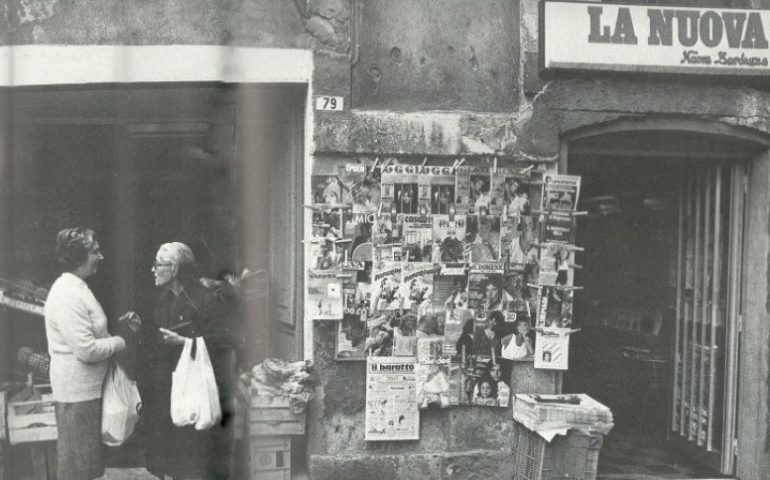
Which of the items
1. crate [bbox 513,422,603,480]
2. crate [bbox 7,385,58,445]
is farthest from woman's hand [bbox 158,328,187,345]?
crate [bbox 513,422,603,480]

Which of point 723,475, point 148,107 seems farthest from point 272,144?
point 723,475

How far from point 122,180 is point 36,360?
1431 millimetres

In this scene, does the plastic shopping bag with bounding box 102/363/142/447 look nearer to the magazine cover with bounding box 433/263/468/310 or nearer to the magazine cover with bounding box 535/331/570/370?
the magazine cover with bounding box 433/263/468/310

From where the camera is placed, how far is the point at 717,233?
6.06 metres

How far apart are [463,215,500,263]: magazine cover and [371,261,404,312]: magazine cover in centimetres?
55

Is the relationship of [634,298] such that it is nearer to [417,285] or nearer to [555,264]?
[555,264]

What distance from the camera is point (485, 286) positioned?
554 centimetres

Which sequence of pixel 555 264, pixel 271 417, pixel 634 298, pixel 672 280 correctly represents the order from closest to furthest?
pixel 271 417 → pixel 555 264 → pixel 672 280 → pixel 634 298

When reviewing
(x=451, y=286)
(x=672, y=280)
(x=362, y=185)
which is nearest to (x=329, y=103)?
(x=362, y=185)

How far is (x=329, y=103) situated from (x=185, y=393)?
230 cm

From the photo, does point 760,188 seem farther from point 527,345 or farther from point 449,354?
point 449,354

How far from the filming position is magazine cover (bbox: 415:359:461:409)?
5.49 m

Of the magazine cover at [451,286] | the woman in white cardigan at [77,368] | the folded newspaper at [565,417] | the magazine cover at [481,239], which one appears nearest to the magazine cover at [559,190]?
the magazine cover at [481,239]

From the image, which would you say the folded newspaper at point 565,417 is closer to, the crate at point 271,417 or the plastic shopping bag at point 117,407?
the crate at point 271,417
